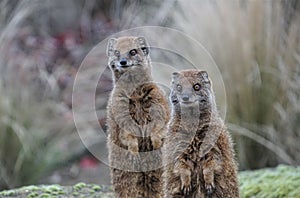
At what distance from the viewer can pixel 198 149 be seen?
3475mm

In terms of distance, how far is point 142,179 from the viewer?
3.96 metres

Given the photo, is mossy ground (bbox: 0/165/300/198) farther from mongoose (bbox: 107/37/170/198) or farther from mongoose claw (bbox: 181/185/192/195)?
mongoose claw (bbox: 181/185/192/195)

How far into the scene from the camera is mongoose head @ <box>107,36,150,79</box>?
3787 millimetres

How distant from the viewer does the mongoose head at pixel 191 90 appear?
3.36 meters

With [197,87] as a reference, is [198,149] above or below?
below

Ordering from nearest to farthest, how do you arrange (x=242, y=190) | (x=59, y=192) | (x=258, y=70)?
(x=59, y=192) < (x=242, y=190) < (x=258, y=70)

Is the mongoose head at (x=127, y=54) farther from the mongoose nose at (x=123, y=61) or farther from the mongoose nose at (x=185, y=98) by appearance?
the mongoose nose at (x=185, y=98)

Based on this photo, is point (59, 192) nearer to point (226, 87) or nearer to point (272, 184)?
point (272, 184)

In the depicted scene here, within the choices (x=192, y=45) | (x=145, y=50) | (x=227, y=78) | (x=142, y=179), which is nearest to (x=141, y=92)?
(x=145, y=50)

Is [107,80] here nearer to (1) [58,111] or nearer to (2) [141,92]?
(1) [58,111]

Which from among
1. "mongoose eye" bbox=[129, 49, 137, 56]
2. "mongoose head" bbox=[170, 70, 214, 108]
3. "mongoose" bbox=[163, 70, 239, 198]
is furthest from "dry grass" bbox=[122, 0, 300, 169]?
"mongoose head" bbox=[170, 70, 214, 108]

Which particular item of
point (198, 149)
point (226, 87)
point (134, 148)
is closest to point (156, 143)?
point (134, 148)

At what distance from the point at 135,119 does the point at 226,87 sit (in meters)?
4.84

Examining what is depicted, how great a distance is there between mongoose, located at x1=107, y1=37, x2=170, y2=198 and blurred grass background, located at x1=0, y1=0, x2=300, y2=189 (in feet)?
14.1
